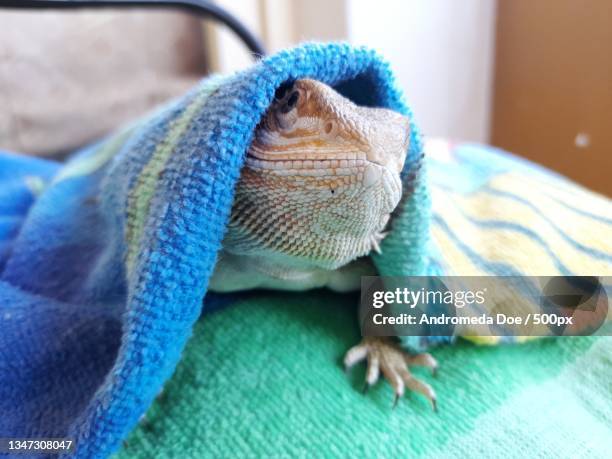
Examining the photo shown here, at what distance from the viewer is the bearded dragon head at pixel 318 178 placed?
1.78 ft

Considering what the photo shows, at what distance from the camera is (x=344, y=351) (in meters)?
0.80

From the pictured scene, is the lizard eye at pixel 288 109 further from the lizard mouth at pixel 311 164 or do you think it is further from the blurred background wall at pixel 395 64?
the blurred background wall at pixel 395 64

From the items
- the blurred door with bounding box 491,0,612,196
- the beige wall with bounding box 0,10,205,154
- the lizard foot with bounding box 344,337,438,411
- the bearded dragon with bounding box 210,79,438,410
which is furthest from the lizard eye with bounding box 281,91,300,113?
the beige wall with bounding box 0,10,205,154

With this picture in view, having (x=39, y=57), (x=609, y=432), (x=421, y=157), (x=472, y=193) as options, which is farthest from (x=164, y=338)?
(x=39, y=57)

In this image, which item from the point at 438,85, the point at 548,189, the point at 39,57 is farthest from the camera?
the point at 438,85

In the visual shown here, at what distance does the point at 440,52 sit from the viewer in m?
1.61

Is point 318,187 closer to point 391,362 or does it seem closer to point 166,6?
point 391,362

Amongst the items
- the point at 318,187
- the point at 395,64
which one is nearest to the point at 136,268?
the point at 318,187

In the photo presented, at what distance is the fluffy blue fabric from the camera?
0.57 metres

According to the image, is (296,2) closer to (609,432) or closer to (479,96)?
(479,96)

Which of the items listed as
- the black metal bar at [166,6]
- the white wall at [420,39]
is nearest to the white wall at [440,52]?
the white wall at [420,39]

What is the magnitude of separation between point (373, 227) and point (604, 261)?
1.21ft

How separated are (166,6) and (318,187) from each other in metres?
→ 0.90
